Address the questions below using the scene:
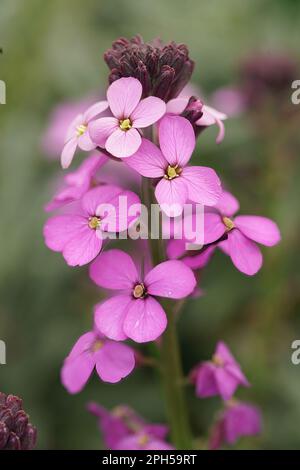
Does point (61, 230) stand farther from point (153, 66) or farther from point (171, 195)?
point (153, 66)

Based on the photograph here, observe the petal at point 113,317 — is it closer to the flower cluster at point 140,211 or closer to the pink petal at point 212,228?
the flower cluster at point 140,211

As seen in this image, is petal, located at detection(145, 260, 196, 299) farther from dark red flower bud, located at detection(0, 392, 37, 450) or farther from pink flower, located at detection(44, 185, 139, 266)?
dark red flower bud, located at detection(0, 392, 37, 450)

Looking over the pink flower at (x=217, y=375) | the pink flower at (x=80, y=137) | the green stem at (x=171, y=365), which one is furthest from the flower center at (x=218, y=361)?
the pink flower at (x=80, y=137)

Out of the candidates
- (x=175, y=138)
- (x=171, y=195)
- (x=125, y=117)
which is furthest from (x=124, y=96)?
(x=171, y=195)

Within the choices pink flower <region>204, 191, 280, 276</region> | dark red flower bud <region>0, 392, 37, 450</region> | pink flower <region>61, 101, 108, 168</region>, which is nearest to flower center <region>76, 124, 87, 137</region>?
pink flower <region>61, 101, 108, 168</region>

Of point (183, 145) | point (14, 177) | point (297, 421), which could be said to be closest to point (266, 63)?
point (14, 177)
